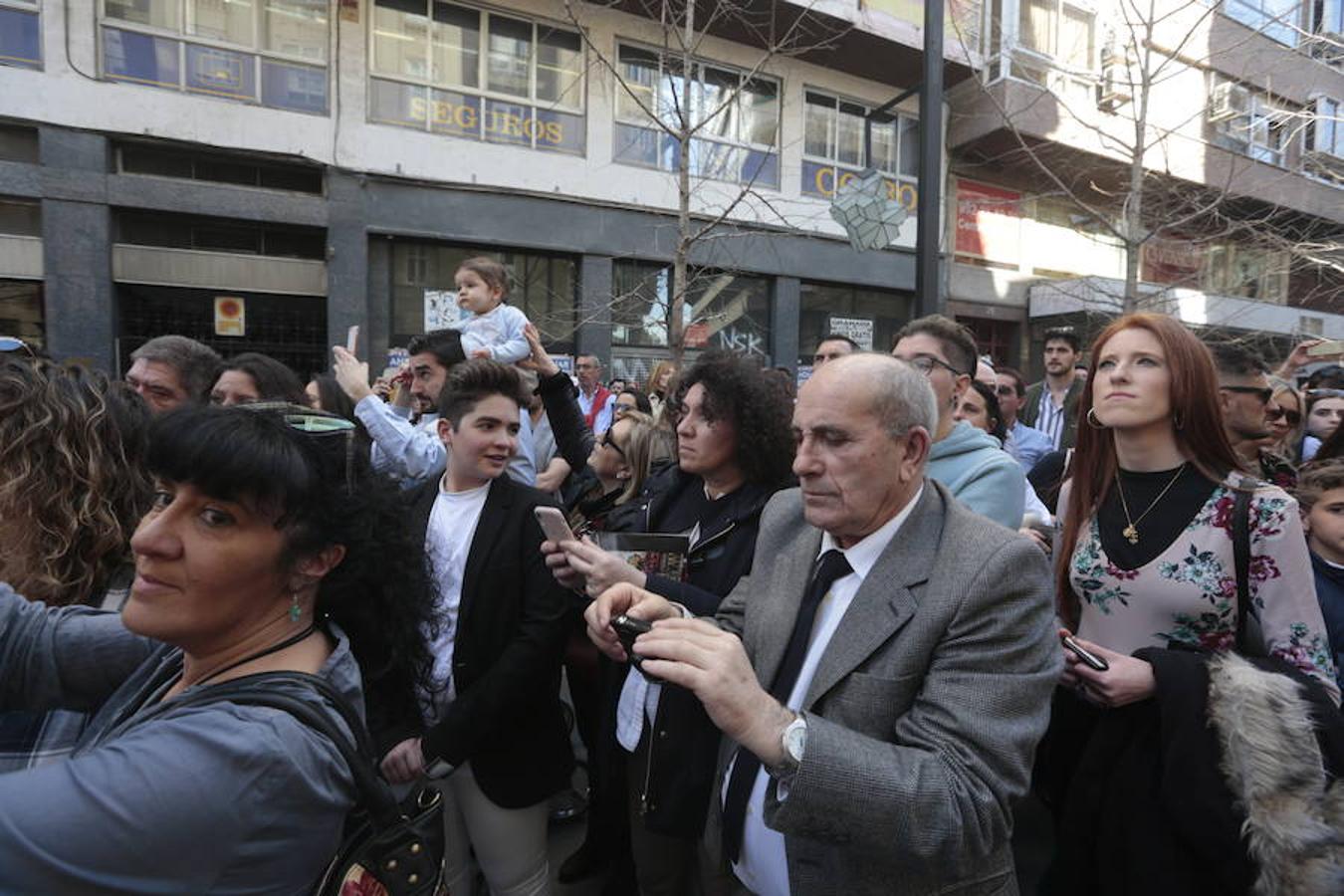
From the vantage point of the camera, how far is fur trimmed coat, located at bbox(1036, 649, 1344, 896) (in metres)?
1.60

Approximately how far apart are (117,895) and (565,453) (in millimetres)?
3151

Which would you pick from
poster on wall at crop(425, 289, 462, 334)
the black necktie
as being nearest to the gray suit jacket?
the black necktie

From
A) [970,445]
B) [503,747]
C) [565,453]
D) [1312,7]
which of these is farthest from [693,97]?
[503,747]

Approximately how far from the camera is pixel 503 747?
2.52 metres

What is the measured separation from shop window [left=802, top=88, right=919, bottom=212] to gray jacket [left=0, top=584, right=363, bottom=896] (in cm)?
1444

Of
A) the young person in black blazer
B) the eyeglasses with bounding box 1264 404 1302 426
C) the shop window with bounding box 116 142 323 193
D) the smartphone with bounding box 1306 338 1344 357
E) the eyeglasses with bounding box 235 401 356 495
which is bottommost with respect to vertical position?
the young person in black blazer

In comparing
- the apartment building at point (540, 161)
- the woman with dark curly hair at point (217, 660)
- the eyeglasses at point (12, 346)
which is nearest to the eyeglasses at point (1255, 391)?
the woman with dark curly hair at point (217, 660)

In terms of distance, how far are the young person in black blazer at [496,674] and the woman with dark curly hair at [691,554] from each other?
24 cm

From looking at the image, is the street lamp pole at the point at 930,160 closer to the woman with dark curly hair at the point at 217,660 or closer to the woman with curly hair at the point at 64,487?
the woman with dark curly hair at the point at 217,660

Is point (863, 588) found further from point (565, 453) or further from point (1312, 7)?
point (1312, 7)

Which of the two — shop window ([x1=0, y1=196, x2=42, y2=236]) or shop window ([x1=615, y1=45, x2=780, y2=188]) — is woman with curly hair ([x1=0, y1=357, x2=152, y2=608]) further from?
shop window ([x1=615, y1=45, x2=780, y2=188])

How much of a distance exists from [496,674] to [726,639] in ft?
4.37

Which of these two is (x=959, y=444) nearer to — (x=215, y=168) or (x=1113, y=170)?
(x=215, y=168)

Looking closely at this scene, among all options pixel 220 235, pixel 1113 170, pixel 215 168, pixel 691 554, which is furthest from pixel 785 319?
pixel 691 554
